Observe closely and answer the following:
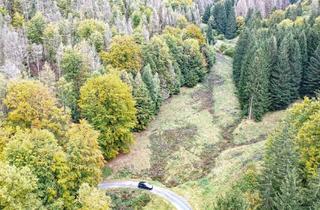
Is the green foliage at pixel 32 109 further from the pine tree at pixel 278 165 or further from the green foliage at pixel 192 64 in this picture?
the green foliage at pixel 192 64

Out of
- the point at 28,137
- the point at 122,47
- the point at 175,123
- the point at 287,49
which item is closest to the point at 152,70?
the point at 122,47

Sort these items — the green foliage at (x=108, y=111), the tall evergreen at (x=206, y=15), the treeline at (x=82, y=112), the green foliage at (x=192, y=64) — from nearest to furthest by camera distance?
1. the treeline at (x=82, y=112)
2. the green foliage at (x=108, y=111)
3. the green foliage at (x=192, y=64)
4. the tall evergreen at (x=206, y=15)

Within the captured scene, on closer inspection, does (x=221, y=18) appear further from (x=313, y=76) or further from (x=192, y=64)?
(x=313, y=76)

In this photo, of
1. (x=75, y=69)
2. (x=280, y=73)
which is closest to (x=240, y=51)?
(x=280, y=73)

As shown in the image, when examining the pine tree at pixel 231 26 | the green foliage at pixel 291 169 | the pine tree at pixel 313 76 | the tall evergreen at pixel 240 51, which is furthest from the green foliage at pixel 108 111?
the pine tree at pixel 231 26

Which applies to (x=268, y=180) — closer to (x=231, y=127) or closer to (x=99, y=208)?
(x=99, y=208)

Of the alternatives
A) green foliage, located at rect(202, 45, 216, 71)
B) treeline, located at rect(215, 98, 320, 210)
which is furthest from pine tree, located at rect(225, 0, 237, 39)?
treeline, located at rect(215, 98, 320, 210)

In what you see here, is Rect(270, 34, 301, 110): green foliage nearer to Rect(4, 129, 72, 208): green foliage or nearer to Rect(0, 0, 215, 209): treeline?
Rect(0, 0, 215, 209): treeline
